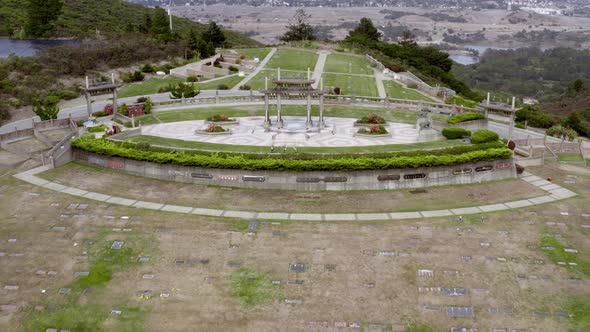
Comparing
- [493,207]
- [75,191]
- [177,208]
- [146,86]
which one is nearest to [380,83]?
[146,86]

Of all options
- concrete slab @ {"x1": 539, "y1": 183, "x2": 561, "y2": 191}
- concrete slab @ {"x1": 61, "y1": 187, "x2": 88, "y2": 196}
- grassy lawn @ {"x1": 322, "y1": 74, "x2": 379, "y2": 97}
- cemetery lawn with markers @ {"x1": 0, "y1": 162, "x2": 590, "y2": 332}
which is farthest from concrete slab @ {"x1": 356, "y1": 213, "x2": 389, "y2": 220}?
grassy lawn @ {"x1": 322, "y1": 74, "x2": 379, "y2": 97}

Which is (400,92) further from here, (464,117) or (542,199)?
(542,199)

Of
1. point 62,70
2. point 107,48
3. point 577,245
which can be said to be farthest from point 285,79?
point 107,48

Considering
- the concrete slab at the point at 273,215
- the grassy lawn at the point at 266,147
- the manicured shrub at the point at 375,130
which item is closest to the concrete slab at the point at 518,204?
the grassy lawn at the point at 266,147

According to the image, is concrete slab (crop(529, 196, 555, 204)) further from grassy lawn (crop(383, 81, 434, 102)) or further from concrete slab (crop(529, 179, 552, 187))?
grassy lawn (crop(383, 81, 434, 102))

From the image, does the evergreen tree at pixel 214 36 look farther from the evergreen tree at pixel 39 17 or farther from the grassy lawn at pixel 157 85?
the grassy lawn at pixel 157 85

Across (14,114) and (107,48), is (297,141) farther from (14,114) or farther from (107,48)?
(107,48)
